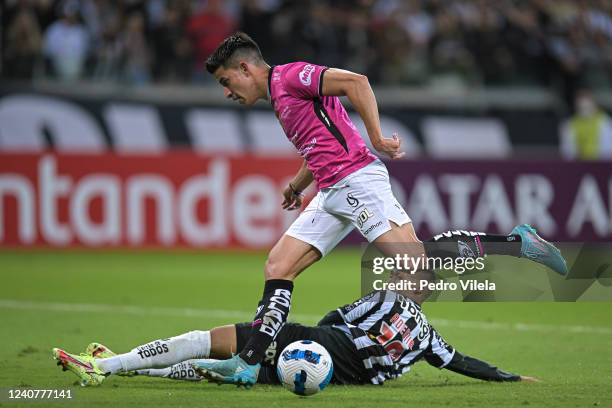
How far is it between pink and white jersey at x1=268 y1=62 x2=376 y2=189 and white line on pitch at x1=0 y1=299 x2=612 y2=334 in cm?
350

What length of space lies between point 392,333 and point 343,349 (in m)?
0.34

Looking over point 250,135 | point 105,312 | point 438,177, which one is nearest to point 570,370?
point 105,312

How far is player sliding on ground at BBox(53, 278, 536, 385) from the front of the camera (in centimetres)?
686

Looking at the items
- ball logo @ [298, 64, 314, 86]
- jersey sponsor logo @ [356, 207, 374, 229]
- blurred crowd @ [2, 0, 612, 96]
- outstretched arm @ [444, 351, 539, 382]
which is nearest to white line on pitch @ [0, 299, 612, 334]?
outstretched arm @ [444, 351, 539, 382]

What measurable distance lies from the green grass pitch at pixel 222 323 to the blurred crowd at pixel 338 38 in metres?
3.45

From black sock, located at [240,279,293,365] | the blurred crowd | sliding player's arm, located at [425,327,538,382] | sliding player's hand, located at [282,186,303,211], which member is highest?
the blurred crowd

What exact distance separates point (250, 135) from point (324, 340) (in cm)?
1254

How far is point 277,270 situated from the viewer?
23.6ft

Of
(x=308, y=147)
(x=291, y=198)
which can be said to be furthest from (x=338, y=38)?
(x=308, y=147)

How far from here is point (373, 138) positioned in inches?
275

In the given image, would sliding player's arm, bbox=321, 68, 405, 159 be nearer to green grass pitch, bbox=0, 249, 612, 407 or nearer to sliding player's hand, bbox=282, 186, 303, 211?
sliding player's hand, bbox=282, 186, 303, 211

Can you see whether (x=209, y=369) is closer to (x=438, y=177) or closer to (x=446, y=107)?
(x=438, y=177)

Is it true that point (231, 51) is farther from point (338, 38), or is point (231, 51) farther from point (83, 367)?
point (338, 38)

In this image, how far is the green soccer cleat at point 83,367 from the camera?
6785mm
